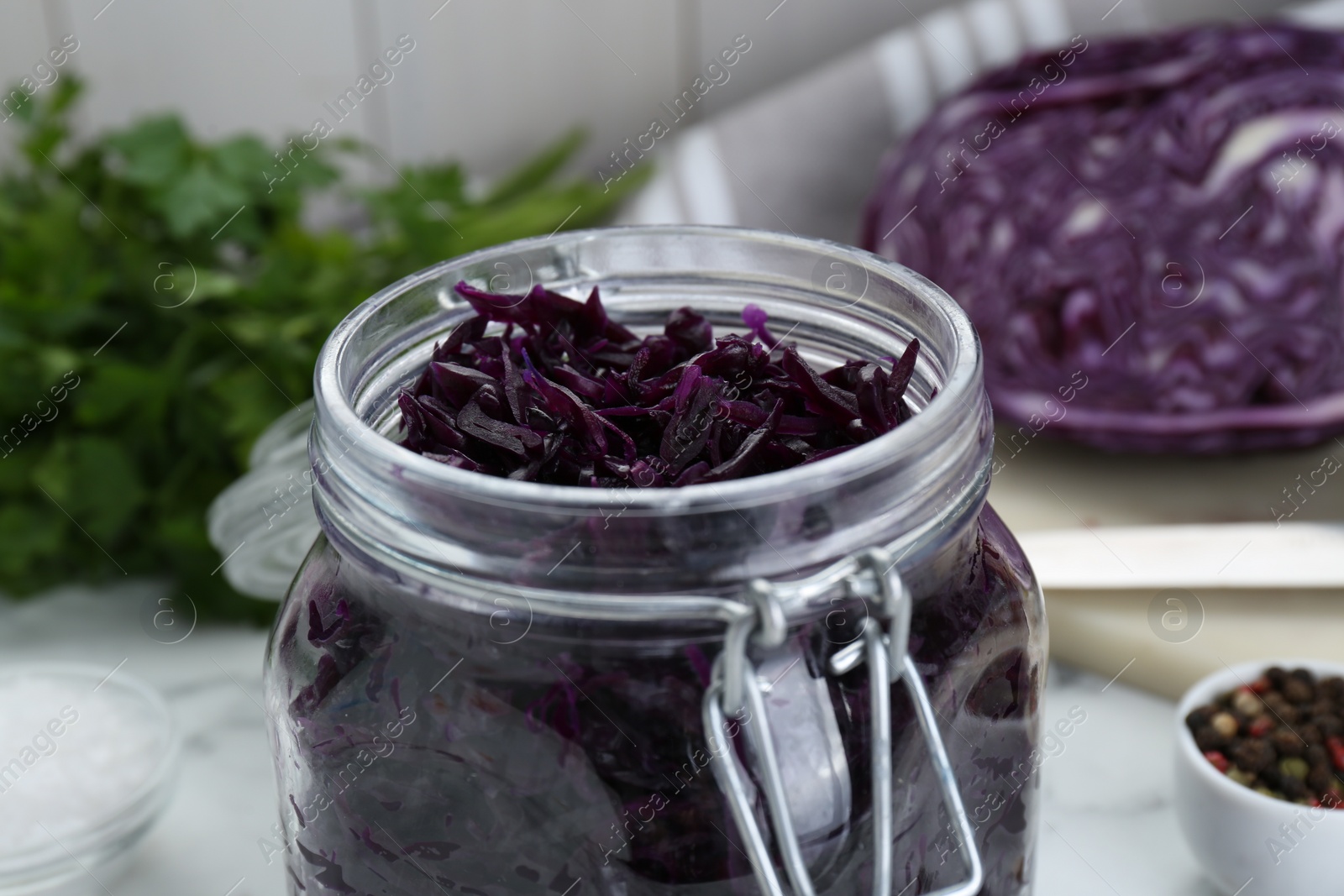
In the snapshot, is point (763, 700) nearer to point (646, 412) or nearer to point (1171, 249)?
point (646, 412)

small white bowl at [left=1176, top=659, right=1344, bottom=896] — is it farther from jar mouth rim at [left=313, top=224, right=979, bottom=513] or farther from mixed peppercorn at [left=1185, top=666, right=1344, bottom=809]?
jar mouth rim at [left=313, top=224, right=979, bottom=513]

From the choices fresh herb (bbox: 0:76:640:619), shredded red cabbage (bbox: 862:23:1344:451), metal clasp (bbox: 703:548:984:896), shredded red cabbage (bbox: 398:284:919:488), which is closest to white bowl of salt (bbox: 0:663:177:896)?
fresh herb (bbox: 0:76:640:619)

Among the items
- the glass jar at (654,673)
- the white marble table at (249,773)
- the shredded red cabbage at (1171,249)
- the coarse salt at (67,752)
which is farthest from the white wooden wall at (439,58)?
the glass jar at (654,673)

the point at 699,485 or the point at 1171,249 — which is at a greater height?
the point at 699,485

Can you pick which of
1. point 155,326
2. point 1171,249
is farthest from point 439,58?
point 1171,249

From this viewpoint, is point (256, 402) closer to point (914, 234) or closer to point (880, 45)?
point (914, 234)

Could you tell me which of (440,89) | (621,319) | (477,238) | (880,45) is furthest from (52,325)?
(880,45)
